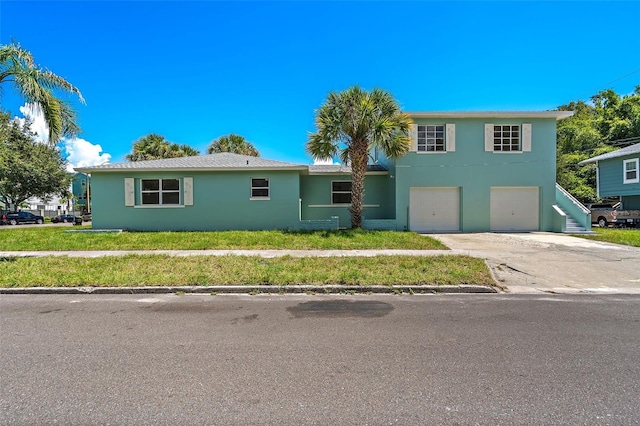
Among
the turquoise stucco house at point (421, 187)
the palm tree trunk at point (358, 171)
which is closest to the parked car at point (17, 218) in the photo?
the turquoise stucco house at point (421, 187)

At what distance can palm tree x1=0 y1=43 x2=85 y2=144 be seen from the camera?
9062mm

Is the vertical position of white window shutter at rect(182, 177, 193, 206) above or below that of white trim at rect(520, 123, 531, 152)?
below

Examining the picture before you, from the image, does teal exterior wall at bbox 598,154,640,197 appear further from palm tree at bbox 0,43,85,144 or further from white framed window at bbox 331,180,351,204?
palm tree at bbox 0,43,85,144

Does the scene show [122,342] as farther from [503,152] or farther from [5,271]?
[503,152]

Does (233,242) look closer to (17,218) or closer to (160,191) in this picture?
(160,191)

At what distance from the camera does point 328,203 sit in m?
18.0

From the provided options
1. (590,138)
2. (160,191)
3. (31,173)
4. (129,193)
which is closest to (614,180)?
(590,138)

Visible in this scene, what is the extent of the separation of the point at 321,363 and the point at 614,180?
28.8 metres

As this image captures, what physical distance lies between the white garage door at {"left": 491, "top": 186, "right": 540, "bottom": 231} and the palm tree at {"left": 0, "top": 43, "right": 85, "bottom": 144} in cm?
1776

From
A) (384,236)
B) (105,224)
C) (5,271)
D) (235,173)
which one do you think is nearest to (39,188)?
(105,224)

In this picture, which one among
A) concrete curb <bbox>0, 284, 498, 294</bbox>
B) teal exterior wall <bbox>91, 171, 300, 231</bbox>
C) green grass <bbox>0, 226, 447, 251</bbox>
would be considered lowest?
concrete curb <bbox>0, 284, 498, 294</bbox>

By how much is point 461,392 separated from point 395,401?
0.62 metres

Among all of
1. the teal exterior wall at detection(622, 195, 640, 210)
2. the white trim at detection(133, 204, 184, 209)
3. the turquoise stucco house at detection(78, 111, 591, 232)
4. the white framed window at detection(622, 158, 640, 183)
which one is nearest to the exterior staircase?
the turquoise stucco house at detection(78, 111, 591, 232)

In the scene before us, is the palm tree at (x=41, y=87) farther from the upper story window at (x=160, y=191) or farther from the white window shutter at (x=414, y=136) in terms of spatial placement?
the white window shutter at (x=414, y=136)
